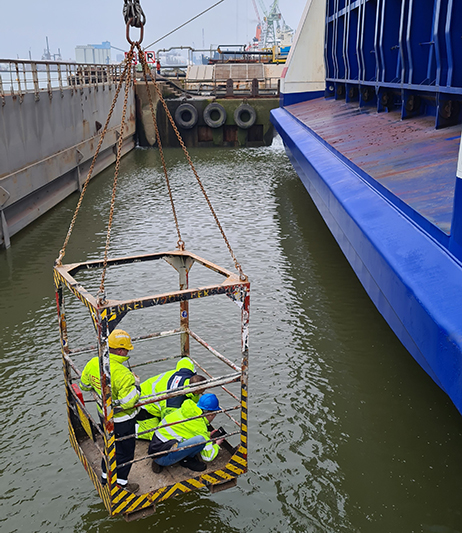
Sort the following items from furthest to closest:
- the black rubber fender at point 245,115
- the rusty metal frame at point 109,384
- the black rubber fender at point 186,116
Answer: the black rubber fender at point 186,116
the black rubber fender at point 245,115
the rusty metal frame at point 109,384

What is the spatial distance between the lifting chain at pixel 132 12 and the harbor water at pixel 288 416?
3.39 meters

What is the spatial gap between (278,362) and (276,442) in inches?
56.1

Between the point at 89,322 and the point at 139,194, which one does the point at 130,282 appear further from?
the point at 139,194

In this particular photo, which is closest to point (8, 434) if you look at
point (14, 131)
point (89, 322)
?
point (89, 322)

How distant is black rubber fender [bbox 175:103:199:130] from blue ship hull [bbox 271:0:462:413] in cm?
1113

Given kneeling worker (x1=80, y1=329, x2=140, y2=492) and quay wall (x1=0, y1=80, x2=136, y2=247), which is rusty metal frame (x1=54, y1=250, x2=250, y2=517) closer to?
kneeling worker (x1=80, y1=329, x2=140, y2=492)

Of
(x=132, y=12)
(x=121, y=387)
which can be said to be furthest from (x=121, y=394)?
(x=132, y=12)

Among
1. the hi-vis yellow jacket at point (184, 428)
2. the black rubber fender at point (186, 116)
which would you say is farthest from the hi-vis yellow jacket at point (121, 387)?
the black rubber fender at point (186, 116)

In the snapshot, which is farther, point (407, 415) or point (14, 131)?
point (14, 131)

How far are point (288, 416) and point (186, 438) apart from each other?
152 centimetres

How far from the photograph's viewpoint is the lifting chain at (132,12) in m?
3.70

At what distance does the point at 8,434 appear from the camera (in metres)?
4.79

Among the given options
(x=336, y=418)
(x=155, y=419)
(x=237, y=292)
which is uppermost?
(x=237, y=292)

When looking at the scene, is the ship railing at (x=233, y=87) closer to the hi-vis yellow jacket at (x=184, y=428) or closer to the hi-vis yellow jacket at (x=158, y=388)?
the hi-vis yellow jacket at (x=158, y=388)
